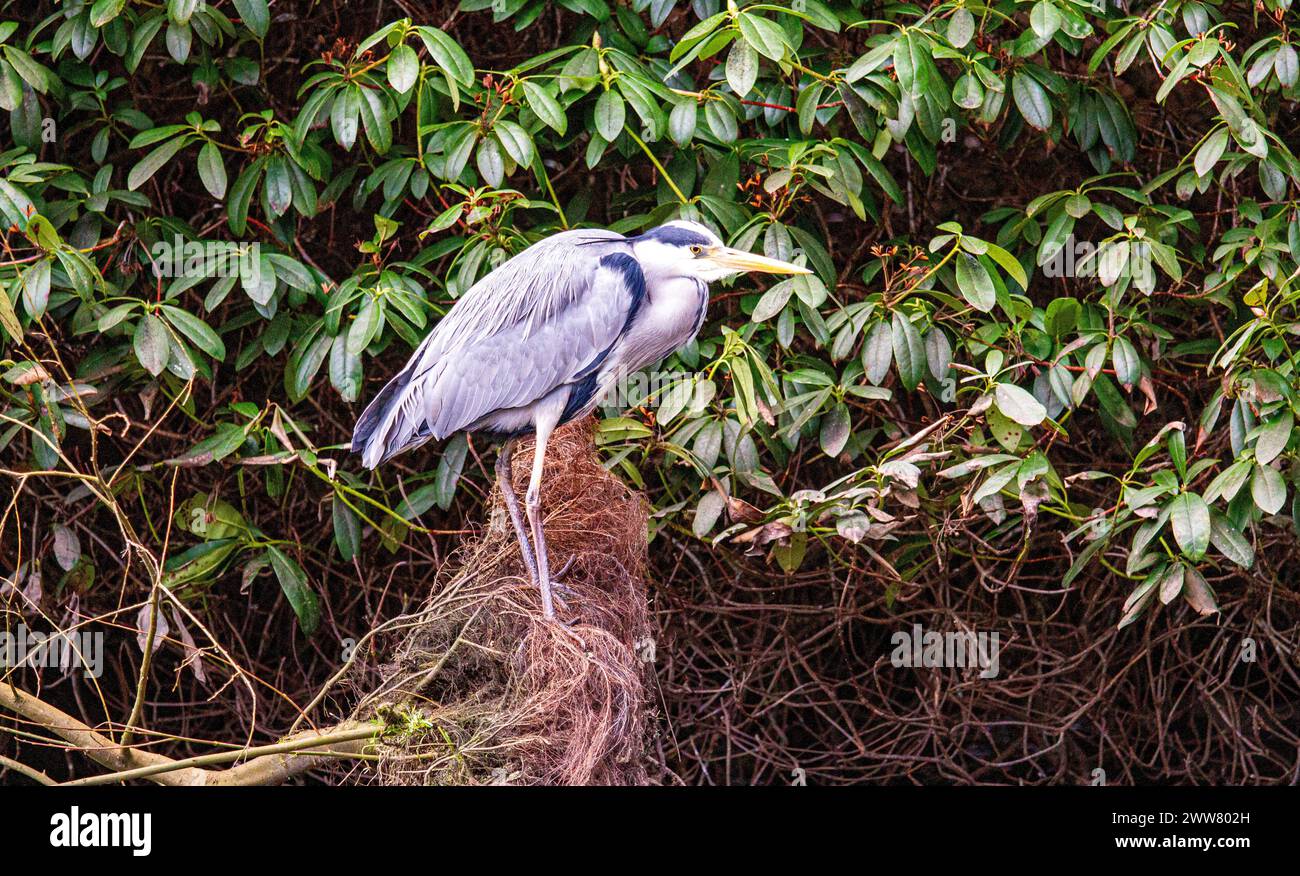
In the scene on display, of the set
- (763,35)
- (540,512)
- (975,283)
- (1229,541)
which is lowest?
(1229,541)

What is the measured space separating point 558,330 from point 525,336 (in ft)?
0.24

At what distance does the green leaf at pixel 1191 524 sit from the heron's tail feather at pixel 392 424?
1.53 meters

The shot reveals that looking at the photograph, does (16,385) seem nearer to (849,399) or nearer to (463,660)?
(463,660)

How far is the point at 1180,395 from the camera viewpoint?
12.0ft

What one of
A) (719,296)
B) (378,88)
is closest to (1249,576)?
(719,296)

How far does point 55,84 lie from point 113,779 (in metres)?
1.62

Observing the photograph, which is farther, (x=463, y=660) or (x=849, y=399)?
(x=849, y=399)

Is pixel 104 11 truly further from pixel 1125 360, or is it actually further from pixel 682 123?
pixel 1125 360

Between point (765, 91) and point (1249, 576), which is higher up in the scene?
point (765, 91)

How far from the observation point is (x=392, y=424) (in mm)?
2998

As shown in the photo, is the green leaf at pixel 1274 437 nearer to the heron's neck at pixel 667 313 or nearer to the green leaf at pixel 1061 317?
the green leaf at pixel 1061 317

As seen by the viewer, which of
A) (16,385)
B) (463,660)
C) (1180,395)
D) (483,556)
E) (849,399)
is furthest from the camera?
(1180,395)

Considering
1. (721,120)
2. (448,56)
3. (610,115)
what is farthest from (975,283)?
(448,56)

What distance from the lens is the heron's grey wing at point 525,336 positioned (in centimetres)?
291
